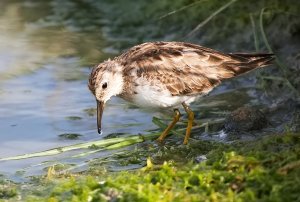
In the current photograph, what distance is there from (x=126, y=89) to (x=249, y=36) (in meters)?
3.22

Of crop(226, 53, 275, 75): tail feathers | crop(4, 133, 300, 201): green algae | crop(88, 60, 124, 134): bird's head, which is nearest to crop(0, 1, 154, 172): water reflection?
crop(88, 60, 124, 134): bird's head

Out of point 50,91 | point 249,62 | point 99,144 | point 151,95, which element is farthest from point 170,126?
point 50,91

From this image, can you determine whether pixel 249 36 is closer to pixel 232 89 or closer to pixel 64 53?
pixel 232 89

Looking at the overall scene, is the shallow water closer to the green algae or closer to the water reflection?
the water reflection

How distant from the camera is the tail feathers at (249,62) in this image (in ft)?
27.3

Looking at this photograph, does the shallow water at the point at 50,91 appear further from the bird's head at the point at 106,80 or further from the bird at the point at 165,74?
the bird at the point at 165,74

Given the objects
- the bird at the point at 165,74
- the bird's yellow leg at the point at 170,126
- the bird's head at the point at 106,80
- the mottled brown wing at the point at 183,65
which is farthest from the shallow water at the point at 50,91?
the mottled brown wing at the point at 183,65

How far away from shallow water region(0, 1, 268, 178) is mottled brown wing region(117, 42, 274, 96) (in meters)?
0.90

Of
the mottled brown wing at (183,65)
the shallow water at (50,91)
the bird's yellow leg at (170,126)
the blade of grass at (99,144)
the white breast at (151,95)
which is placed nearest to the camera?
the blade of grass at (99,144)

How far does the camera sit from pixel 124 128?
8828 millimetres

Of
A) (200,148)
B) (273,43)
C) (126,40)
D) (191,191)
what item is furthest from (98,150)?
(126,40)

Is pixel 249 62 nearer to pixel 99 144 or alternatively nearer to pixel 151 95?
pixel 151 95

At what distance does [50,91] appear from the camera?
33.3ft

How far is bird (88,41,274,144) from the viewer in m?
8.00
